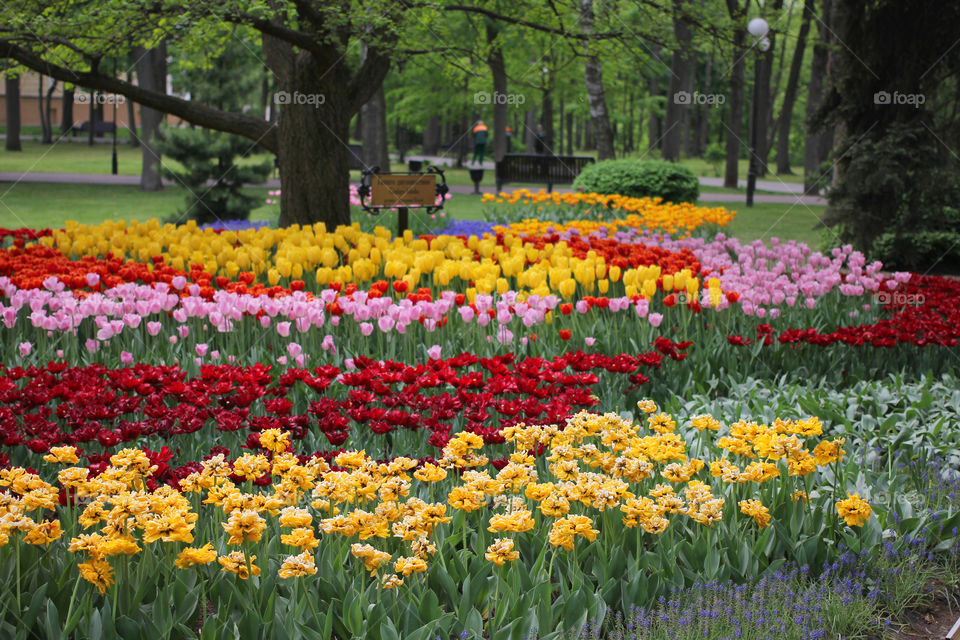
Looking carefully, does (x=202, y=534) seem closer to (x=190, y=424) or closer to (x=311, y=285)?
(x=190, y=424)

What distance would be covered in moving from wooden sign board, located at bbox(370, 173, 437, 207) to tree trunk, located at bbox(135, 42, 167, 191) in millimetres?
12892

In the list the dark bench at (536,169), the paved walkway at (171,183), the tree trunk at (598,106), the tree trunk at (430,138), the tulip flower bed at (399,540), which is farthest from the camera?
the tree trunk at (430,138)

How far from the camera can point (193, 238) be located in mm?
8398

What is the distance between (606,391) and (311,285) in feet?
11.0

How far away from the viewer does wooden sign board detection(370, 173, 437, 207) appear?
381 inches

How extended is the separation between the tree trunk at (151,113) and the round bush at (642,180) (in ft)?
33.6

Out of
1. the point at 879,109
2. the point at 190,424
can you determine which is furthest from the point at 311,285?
the point at 879,109

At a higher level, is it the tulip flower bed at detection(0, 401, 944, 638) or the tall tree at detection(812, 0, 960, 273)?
the tall tree at detection(812, 0, 960, 273)

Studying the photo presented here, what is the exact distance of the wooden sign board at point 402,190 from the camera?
9.68m

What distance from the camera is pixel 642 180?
1683 cm

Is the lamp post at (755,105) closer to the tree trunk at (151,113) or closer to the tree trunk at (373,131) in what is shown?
the tree trunk at (373,131)

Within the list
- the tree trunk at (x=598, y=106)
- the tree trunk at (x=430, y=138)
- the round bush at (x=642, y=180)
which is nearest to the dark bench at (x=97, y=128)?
the tree trunk at (x=430, y=138)

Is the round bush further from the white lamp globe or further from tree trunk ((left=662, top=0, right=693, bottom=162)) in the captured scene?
the white lamp globe

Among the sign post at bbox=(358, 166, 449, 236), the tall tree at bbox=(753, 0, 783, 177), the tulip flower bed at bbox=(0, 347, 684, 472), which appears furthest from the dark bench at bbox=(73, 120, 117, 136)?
the tulip flower bed at bbox=(0, 347, 684, 472)
